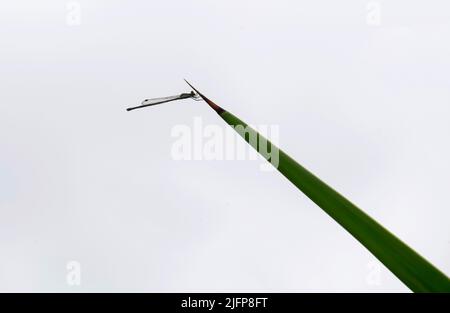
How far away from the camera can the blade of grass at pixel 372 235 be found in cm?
103

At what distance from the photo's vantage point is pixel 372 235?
43.7 inches

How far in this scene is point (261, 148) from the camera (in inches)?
60.0

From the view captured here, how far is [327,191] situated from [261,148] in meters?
0.37

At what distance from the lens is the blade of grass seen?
1028mm
